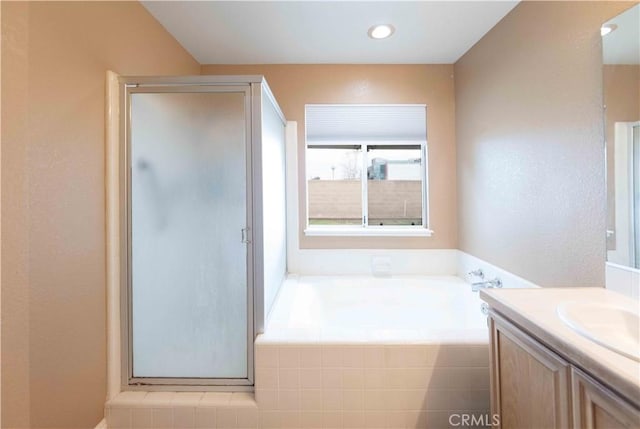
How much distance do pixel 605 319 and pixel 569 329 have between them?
1.05 feet

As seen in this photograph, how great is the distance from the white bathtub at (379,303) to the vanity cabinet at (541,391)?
769 mm

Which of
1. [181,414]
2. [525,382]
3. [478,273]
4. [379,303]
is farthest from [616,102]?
[181,414]

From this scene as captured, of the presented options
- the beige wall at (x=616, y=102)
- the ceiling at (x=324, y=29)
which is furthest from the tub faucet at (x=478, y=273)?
the ceiling at (x=324, y=29)

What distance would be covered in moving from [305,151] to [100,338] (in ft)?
6.50

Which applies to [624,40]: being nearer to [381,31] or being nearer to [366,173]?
[381,31]

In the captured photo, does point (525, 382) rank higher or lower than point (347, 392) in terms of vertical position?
higher

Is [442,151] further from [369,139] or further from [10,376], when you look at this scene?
[10,376]

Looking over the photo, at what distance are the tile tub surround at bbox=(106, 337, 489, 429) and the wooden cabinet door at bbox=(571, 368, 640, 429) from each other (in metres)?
0.68

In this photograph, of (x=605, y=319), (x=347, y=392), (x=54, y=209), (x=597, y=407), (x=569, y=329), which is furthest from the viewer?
(x=347, y=392)

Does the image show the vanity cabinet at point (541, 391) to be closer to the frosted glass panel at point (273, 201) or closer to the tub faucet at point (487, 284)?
the tub faucet at point (487, 284)

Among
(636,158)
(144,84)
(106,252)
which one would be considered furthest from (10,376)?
(636,158)

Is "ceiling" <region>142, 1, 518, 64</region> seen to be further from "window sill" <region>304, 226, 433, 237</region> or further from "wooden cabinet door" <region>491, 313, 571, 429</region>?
"wooden cabinet door" <region>491, 313, 571, 429</region>

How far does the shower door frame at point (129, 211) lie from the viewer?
156 cm

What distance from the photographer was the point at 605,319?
3.48 feet
